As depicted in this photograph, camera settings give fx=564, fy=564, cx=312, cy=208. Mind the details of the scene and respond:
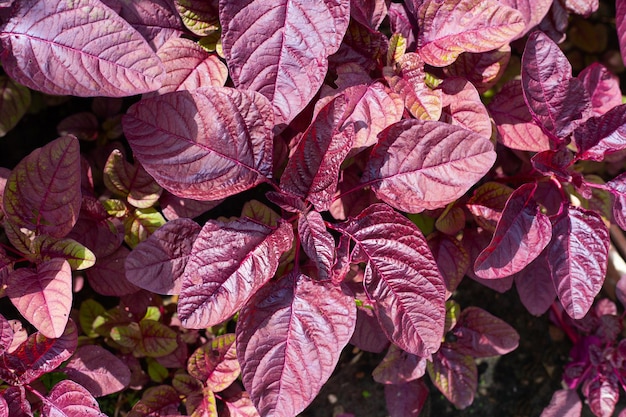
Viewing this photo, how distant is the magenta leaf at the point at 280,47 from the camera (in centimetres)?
112

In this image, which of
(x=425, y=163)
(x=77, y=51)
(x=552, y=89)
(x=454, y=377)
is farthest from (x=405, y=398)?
(x=77, y=51)

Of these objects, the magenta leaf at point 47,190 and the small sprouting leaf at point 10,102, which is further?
the small sprouting leaf at point 10,102

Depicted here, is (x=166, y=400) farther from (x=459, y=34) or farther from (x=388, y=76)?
(x=459, y=34)

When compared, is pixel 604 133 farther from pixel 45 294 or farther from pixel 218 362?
pixel 45 294

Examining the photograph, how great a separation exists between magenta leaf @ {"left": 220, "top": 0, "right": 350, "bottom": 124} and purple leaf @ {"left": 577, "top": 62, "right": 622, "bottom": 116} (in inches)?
29.1

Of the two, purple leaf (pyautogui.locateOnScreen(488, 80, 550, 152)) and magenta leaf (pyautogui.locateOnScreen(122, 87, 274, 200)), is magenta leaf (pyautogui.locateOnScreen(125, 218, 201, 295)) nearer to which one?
magenta leaf (pyautogui.locateOnScreen(122, 87, 274, 200))

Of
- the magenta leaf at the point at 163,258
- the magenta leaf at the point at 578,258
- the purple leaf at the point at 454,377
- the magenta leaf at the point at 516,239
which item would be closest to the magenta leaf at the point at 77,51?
the magenta leaf at the point at 163,258

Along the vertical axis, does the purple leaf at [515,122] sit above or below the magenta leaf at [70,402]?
above

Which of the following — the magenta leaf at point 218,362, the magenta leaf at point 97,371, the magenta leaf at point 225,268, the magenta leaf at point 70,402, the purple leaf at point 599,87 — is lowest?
the magenta leaf at point 218,362

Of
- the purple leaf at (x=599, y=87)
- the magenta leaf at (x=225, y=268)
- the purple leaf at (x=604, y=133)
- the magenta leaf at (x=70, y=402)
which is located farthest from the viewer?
the purple leaf at (x=599, y=87)

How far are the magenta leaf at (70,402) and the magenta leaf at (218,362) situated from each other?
261mm

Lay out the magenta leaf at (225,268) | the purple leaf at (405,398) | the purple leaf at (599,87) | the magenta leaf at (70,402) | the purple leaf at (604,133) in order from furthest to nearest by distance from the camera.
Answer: the purple leaf at (405,398)
the purple leaf at (599,87)
the purple leaf at (604,133)
the magenta leaf at (70,402)
the magenta leaf at (225,268)

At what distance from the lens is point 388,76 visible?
124cm

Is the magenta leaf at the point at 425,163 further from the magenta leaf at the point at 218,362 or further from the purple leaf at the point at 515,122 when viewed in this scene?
the magenta leaf at the point at 218,362
